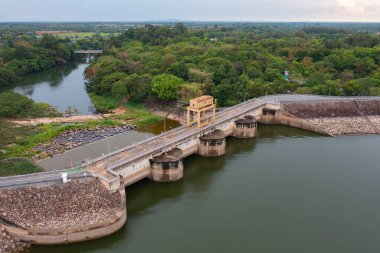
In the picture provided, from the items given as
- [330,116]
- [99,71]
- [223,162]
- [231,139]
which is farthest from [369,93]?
[99,71]

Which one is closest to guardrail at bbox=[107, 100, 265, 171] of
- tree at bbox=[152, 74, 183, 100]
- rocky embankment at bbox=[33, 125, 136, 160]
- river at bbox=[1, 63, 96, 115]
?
rocky embankment at bbox=[33, 125, 136, 160]

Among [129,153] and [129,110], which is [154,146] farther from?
[129,110]

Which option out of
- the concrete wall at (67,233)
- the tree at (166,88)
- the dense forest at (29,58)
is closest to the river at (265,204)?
the concrete wall at (67,233)

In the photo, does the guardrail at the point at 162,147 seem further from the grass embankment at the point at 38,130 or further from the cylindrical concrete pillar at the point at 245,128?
the grass embankment at the point at 38,130

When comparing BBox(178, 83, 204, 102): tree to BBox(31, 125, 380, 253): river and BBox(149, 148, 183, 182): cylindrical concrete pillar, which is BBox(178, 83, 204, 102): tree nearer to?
BBox(31, 125, 380, 253): river

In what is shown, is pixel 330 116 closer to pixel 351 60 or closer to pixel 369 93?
pixel 369 93

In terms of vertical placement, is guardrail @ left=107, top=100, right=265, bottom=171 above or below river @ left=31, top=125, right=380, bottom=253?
above
